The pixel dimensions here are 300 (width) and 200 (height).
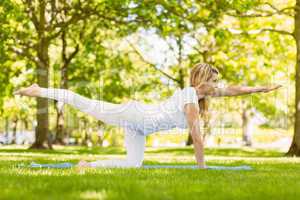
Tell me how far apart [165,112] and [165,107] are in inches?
3.0

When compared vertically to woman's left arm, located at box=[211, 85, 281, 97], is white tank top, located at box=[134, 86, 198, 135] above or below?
below

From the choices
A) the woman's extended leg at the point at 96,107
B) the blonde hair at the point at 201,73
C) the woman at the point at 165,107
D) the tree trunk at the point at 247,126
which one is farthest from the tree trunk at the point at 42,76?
the tree trunk at the point at 247,126

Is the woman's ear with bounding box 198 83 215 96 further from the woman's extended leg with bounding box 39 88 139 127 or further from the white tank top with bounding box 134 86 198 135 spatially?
the woman's extended leg with bounding box 39 88 139 127

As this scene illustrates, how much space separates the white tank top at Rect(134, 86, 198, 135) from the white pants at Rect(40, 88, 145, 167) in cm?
13

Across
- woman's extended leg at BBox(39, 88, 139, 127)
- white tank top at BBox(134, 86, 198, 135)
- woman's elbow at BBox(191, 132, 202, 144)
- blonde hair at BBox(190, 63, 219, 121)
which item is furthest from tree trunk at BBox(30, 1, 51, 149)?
woman's elbow at BBox(191, 132, 202, 144)

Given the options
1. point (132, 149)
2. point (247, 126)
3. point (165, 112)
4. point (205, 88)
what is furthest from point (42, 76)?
point (247, 126)

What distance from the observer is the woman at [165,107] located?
764cm

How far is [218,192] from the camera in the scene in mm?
4820

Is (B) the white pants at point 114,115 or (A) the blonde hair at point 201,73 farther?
(A) the blonde hair at point 201,73

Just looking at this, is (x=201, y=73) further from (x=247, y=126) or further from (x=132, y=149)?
(x=247, y=126)

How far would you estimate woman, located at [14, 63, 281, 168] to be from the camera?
764cm

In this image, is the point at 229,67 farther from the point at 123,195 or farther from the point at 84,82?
the point at 123,195

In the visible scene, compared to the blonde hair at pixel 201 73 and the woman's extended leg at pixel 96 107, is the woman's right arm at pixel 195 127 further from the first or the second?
the woman's extended leg at pixel 96 107

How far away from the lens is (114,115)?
7.86 metres
